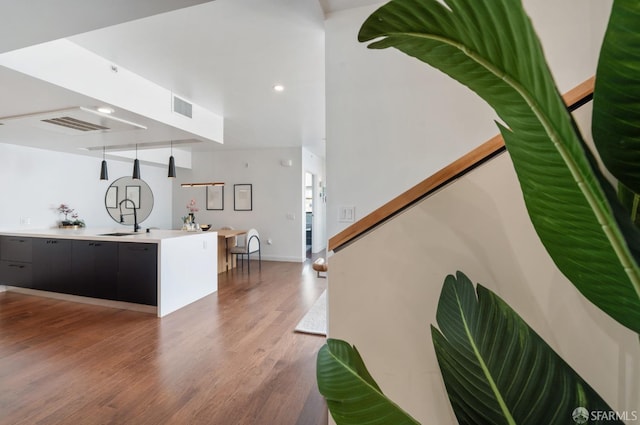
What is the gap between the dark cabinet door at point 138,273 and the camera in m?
3.35

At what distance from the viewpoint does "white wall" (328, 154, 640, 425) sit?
2.31 ft

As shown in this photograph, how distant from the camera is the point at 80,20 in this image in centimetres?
158

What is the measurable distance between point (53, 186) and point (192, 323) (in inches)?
153

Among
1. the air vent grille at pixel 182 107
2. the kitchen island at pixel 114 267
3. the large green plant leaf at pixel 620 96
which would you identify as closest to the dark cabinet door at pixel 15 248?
the kitchen island at pixel 114 267

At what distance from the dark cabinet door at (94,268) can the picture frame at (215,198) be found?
3405 millimetres

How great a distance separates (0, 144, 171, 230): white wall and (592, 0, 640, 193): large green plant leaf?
620 centimetres

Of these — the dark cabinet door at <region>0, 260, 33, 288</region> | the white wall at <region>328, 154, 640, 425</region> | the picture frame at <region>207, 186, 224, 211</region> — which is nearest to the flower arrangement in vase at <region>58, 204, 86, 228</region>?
the dark cabinet door at <region>0, 260, 33, 288</region>

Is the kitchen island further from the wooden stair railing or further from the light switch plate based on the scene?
the wooden stair railing

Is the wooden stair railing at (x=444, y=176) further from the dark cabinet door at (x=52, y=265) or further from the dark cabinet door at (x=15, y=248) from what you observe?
the dark cabinet door at (x=15, y=248)

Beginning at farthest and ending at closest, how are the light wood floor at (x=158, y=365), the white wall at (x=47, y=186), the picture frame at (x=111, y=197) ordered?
the picture frame at (x=111, y=197)
the white wall at (x=47, y=186)
the light wood floor at (x=158, y=365)

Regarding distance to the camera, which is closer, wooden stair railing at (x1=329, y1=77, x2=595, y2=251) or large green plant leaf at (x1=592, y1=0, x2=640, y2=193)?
large green plant leaf at (x1=592, y1=0, x2=640, y2=193)

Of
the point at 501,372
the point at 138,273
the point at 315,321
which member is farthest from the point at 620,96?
the point at 138,273

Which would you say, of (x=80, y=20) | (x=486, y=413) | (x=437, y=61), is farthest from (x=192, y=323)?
(x=437, y=61)

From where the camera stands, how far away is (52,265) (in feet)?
12.7
